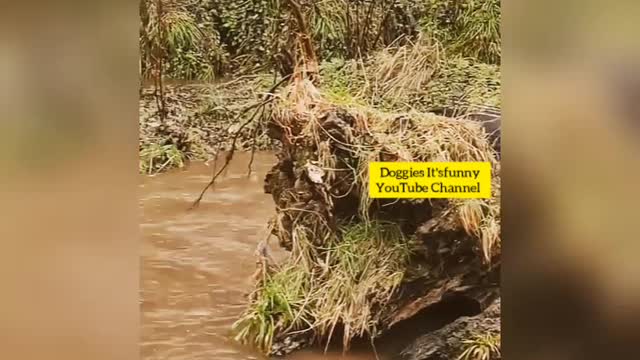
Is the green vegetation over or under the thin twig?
over

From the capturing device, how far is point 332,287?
115 centimetres

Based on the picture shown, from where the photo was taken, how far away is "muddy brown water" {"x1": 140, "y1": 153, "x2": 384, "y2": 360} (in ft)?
3.76

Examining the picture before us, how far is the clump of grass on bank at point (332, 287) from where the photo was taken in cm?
114

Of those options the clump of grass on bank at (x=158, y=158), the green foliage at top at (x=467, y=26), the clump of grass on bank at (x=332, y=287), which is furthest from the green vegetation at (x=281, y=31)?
the clump of grass on bank at (x=332, y=287)

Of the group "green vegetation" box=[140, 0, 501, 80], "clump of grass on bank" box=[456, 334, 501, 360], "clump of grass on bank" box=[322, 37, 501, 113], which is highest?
"green vegetation" box=[140, 0, 501, 80]

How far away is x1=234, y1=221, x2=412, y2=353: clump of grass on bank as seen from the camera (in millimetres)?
1142

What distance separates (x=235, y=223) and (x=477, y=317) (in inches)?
16.0

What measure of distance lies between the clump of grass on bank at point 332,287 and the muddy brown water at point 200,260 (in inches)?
1.1

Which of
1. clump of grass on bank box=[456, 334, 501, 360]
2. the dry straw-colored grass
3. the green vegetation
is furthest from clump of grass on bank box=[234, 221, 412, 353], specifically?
the green vegetation

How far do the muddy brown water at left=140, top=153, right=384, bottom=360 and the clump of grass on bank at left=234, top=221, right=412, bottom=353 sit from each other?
0.03 meters
